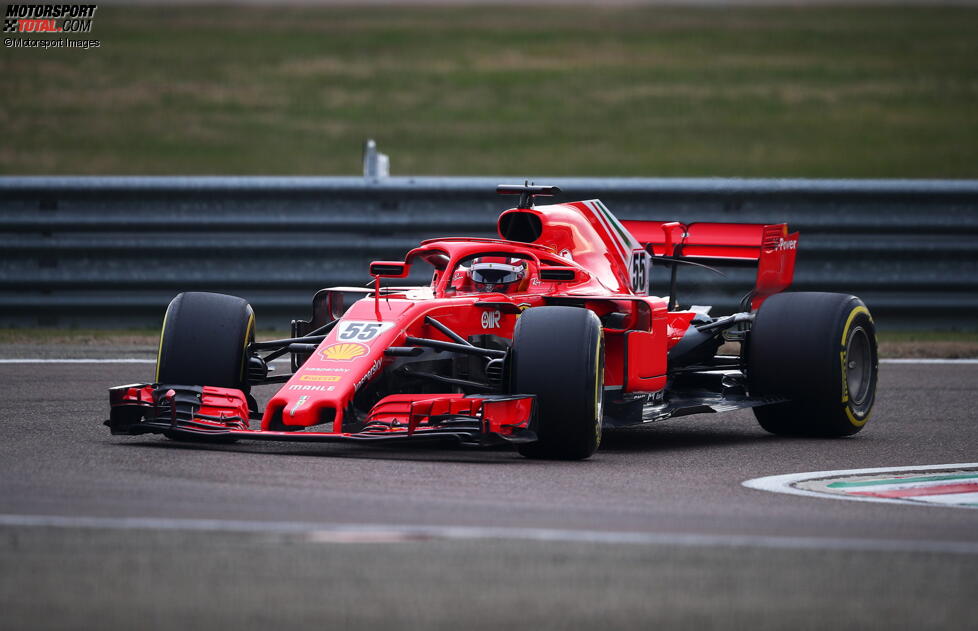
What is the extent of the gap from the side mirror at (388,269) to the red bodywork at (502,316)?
0.04ft

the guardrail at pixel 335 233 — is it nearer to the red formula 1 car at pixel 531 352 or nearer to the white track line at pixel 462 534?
the red formula 1 car at pixel 531 352

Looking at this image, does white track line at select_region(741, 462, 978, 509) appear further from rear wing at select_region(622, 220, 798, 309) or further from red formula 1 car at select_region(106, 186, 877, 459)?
rear wing at select_region(622, 220, 798, 309)

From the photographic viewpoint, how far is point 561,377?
9062mm

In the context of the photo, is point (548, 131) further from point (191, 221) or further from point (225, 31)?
point (191, 221)

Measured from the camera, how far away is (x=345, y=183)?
1513 cm

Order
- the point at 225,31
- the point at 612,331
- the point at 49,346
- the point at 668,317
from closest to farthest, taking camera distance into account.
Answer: the point at 612,331 < the point at 668,317 < the point at 49,346 < the point at 225,31

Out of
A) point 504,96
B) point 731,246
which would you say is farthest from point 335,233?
point 504,96

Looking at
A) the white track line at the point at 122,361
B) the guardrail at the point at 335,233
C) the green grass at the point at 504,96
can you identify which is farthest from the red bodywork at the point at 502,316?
the green grass at the point at 504,96

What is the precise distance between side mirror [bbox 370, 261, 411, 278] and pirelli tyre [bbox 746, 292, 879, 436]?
7.37 ft

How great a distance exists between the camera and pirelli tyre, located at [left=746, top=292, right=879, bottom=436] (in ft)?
35.4

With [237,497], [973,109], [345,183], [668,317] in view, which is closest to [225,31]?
[973,109]

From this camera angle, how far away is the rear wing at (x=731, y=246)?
1179 cm

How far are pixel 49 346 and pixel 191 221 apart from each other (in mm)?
1575

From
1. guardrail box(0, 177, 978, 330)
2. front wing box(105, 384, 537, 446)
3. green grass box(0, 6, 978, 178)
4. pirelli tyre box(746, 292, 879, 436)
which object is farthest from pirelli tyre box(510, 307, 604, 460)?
green grass box(0, 6, 978, 178)
